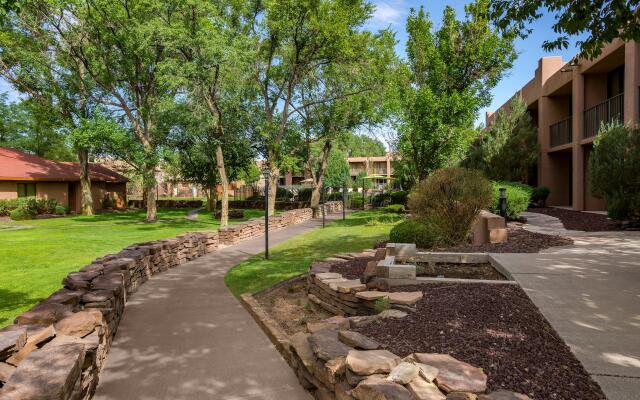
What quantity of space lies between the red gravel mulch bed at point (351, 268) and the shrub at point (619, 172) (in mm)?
7970

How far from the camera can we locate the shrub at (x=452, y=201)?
973cm

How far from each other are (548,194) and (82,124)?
25.3m

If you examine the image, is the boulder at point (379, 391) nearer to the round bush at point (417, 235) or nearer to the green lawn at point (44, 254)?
the green lawn at point (44, 254)

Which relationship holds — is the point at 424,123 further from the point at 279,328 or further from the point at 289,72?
the point at 279,328

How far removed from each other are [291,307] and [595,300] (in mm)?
4405

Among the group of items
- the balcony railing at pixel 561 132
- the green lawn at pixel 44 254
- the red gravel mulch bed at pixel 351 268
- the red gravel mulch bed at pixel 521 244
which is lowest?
the green lawn at pixel 44 254

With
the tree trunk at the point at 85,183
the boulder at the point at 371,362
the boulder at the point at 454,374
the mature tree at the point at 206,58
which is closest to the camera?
the boulder at the point at 454,374

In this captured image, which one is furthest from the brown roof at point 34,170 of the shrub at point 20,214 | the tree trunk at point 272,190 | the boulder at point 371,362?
the boulder at point 371,362

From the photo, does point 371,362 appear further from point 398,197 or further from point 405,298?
point 398,197

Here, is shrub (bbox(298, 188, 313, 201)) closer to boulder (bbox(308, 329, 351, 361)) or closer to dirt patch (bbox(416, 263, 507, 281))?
dirt patch (bbox(416, 263, 507, 281))

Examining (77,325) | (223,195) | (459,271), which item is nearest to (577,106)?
(459,271)

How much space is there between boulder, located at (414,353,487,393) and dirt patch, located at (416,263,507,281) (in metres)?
3.70

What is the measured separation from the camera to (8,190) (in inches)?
1172

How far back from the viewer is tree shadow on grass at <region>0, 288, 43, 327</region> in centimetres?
642
